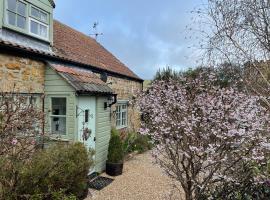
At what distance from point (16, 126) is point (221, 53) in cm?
499

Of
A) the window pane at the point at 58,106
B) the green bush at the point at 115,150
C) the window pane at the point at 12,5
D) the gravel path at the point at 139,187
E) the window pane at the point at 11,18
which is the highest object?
the window pane at the point at 12,5

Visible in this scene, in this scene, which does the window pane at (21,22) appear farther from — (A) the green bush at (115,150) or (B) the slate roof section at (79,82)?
(A) the green bush at (115,150)

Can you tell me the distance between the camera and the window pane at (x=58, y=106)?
376 inches

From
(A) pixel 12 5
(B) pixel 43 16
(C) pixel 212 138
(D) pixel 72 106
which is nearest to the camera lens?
(C) pixel 212 138

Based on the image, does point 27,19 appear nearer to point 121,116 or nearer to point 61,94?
point 61,94

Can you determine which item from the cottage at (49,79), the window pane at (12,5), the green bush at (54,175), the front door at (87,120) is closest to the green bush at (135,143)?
the cottage at (49,79)

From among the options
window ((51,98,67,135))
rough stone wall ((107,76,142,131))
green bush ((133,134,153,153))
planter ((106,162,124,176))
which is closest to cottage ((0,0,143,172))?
window ((51,98,67,135))

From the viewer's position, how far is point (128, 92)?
16906 mm

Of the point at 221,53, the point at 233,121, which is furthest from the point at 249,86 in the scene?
Result: the point at 233,121

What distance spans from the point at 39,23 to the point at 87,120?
11.5 feet

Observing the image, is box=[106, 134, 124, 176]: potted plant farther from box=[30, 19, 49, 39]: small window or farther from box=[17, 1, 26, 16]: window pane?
box=[17, 1, 26, 16]: window pane

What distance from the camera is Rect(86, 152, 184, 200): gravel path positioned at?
8523mm

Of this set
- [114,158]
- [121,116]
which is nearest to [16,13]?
[114,158]

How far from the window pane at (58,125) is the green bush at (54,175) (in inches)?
65.3
